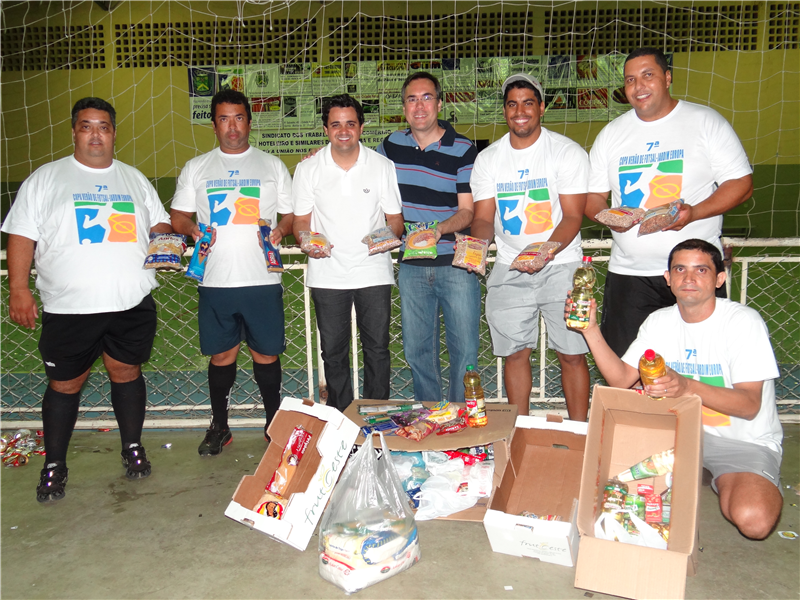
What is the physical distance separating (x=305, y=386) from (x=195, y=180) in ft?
5.75

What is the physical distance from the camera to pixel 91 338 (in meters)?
2.98

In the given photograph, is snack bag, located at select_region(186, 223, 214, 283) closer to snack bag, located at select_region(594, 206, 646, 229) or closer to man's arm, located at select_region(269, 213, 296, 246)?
man's arm, located at select_region(269, 213, 296, 246)

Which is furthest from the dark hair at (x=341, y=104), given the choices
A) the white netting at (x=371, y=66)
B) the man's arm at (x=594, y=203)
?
the white netting at (x=371, y=66)

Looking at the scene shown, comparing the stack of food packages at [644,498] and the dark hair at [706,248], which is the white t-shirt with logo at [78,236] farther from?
the dark hair at [706,248]

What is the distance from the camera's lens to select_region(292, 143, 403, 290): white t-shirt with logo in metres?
3.15

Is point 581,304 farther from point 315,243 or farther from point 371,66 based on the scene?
point 371,66

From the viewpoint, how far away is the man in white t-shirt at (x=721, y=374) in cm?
225

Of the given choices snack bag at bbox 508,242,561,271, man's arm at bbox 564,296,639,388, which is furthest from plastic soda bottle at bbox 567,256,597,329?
snack bag at bbox 508,242,561,271

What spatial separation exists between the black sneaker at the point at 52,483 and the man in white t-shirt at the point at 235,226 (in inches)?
26.0

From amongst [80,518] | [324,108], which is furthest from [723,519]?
[80,518]

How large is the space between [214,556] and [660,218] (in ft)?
7.42

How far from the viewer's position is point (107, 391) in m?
4.46

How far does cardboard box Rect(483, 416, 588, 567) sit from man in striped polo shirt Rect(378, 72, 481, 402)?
0.53 m

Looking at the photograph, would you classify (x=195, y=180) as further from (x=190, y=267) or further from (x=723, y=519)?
(x=723, y=519)
